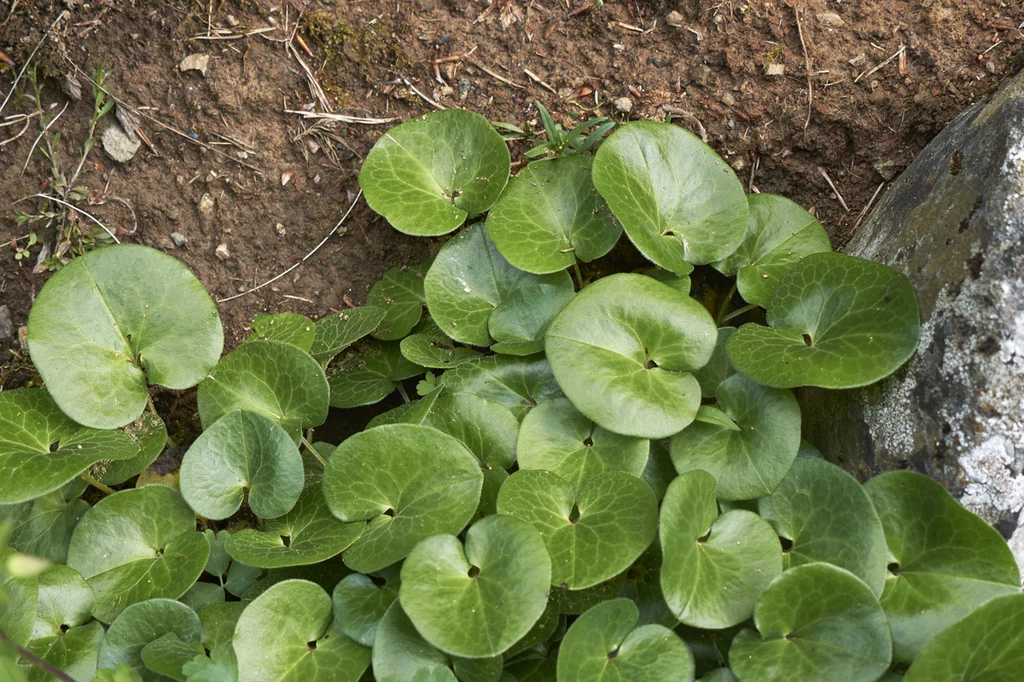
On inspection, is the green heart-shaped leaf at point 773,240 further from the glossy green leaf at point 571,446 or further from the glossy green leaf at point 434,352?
the glossy green leaf at point 434,352

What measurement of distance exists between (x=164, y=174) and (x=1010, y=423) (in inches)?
91.1

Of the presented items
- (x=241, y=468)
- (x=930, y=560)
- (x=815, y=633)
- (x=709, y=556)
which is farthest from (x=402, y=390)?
(x=930, y=560)

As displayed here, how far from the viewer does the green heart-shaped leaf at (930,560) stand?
5.02 ft

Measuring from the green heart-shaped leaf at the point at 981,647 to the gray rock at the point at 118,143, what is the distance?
2400mm

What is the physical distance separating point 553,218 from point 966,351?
3.41 feet

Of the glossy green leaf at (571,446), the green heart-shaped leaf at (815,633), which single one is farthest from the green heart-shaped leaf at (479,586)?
the green heart-shaped leaf at (815,633)

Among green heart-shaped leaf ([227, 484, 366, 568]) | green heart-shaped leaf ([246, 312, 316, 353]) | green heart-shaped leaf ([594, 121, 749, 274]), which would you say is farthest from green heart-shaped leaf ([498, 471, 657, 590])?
green heart-shaped leaf ([246, 312, 316, 353])

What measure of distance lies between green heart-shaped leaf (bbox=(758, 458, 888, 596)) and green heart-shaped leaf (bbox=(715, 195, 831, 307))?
0.57 metres

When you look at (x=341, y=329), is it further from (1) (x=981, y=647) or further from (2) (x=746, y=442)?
(1) (x=981, y=647)

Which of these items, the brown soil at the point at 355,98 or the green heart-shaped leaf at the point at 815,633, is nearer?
the green heart-shaped leaf at the point at 815,633

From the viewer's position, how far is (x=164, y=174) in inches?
90.4

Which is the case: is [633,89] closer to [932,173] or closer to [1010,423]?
[932,173]

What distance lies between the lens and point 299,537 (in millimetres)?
1836

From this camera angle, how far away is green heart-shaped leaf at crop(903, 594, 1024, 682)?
1.41m
